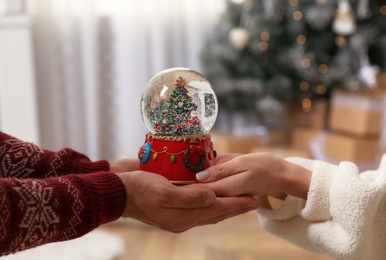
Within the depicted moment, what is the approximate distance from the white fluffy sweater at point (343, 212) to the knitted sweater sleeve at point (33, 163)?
0.42 m

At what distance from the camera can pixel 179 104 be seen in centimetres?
97

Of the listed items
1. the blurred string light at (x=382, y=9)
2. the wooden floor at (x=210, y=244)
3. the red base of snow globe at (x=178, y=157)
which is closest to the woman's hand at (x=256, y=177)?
the red base of snow globe at (x=178, y=157)

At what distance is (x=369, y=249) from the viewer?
943 millimetres

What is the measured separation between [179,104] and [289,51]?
68.6 inches

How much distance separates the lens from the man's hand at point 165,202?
89cm

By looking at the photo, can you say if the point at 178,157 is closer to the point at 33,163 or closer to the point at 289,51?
the point at 33,163

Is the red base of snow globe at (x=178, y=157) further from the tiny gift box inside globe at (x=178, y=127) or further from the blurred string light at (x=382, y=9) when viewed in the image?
the blurred string light at (x=382, y=9)

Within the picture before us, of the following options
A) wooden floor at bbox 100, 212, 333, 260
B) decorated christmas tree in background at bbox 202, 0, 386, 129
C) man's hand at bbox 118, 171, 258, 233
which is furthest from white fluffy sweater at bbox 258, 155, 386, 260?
decorated christmas tree in background at bbox 202, 0, 386, 129

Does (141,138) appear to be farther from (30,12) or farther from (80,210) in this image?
(80,210)

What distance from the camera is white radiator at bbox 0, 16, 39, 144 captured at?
2.33 metres

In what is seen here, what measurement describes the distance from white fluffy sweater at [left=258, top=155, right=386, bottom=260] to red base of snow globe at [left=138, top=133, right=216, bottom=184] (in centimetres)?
22

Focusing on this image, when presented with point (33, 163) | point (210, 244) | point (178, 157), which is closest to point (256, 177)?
point (178, 157)

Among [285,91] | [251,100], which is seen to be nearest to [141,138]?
[251,100]

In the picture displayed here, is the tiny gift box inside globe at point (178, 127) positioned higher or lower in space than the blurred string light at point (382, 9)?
lower
